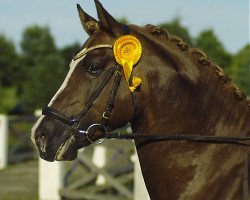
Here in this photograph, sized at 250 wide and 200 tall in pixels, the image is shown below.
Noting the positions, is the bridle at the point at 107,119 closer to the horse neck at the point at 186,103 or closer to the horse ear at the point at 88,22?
the horse neck at the point at 186,103

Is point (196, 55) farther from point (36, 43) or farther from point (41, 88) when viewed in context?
point (36, 43)

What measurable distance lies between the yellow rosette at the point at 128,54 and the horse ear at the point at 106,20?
8cm

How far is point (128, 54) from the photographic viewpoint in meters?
3.69

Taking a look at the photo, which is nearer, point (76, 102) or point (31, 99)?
point (76, 102)

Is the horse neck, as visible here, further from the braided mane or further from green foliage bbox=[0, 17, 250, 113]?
green foliage bbox=[0, 17, 250, 113]

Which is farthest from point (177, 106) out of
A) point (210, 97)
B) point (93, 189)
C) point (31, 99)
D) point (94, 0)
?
point (31, 99)

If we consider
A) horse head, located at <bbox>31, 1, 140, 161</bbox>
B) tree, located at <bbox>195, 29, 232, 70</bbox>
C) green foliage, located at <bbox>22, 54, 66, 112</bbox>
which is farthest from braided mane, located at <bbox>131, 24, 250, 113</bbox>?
tree, located at <bbox>195, 29, 232, 70</bbox>

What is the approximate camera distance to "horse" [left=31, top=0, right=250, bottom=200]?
365 cm

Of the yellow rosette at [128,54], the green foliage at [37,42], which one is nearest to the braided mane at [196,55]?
the yellow rosette at [128,54]

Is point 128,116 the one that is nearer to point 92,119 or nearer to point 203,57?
point 92,119

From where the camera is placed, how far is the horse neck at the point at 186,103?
3760mm

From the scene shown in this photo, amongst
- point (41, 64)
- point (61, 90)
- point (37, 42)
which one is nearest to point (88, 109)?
point (61, 90)

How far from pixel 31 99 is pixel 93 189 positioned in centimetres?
2541

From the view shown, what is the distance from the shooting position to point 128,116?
373 cm
